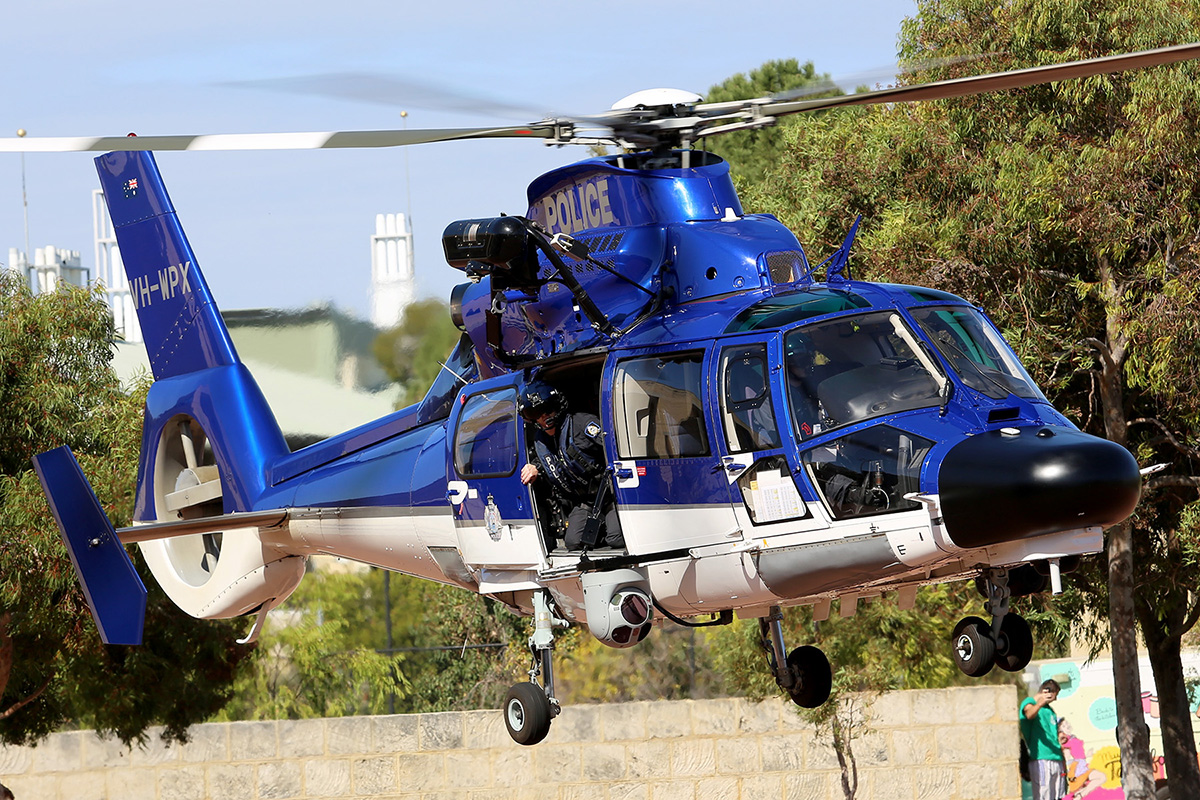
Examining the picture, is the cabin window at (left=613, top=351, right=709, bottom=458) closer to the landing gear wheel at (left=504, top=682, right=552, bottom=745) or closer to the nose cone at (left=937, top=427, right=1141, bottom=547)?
the nose cone at (left=937, top=427, right=1141, bottom=547)

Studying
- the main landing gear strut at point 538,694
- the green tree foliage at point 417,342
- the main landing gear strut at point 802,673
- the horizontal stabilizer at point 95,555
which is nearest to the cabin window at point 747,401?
the main landing gear strut at point 538,694

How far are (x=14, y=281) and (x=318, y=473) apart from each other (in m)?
6.90

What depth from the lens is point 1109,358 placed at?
13656 millimetres

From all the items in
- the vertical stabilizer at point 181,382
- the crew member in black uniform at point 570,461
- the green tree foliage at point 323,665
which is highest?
the vertical stabilizer at point 181,382

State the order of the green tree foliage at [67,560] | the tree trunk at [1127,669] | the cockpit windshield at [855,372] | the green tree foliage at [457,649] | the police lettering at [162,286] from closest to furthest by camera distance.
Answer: the cockpit windshield at [855,372]
the police lettering at [162,286]
the tree trunk at [1127,669]
the green tree foliage at [67,560]
the green tree foliage at [457,649]

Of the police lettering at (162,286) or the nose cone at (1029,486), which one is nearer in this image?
the nose cone at (1029,486)

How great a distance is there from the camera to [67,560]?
14789 millimetres

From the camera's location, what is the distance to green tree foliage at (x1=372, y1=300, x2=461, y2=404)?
2412 centimetres

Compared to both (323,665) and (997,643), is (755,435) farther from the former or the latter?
(323,665)

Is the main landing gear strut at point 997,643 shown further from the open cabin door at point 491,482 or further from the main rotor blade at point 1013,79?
the main rotor blade at point 1013,79

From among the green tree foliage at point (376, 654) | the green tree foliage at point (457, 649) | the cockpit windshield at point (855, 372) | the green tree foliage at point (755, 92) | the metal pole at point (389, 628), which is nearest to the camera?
the cockpit windshield at point (855, 372)

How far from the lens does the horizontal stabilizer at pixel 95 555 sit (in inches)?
474

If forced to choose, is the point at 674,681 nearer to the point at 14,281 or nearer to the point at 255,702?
the point at 255,702

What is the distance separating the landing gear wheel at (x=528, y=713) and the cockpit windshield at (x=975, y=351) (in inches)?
126
